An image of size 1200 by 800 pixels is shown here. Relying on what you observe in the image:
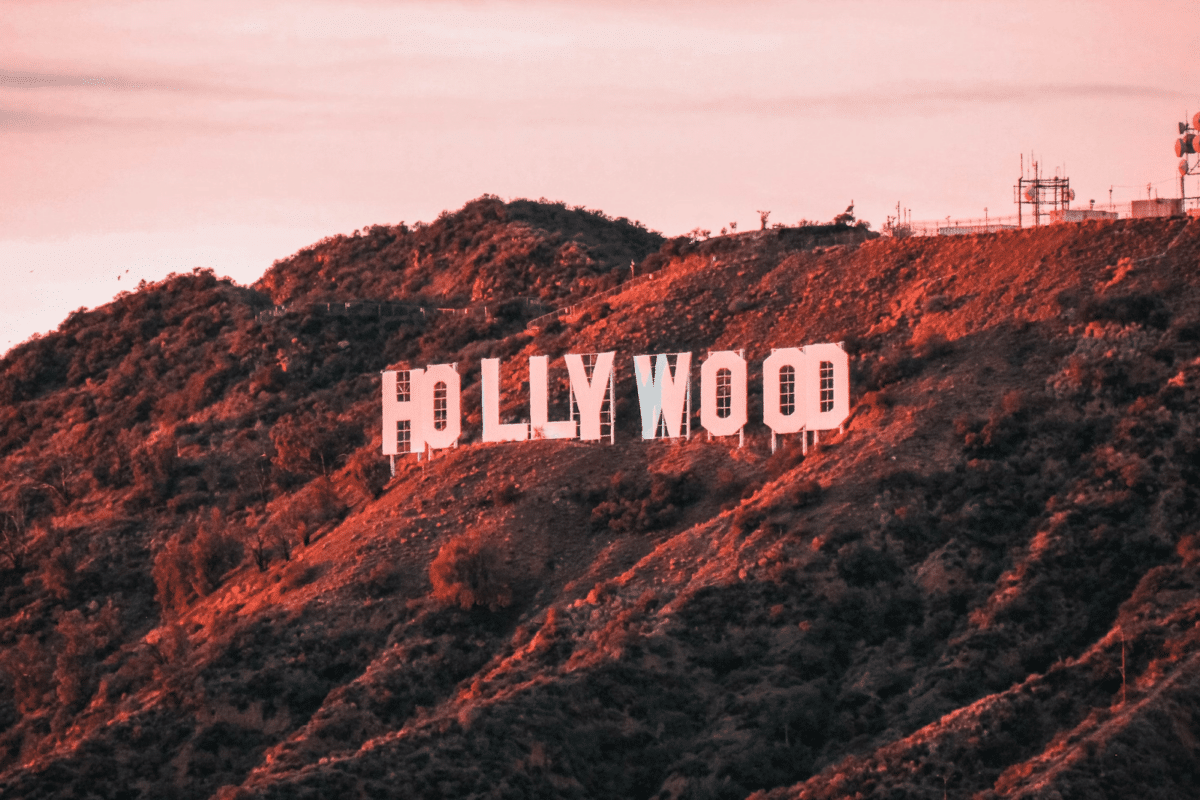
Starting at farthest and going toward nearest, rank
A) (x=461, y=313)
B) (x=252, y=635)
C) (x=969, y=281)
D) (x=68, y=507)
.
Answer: (x=461, y=313) < (x=68, y=507) < (x=969, y=281) < (x=252, y=635)

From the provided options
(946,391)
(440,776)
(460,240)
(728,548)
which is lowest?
(440,776)

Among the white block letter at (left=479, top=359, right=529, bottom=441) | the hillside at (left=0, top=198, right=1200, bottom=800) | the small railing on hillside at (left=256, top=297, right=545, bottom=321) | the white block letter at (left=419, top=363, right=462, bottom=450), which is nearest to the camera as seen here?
the hillside at (left=0, top=198, right=1200, bottom=800)

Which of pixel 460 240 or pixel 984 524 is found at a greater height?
pixel 460 240

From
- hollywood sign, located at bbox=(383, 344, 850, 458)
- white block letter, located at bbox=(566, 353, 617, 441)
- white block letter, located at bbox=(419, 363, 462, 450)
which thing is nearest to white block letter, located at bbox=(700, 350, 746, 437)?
hollywood sign, located at bbox=(383, 344, 850, 458)

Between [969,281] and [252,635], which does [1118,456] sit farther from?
[252,635]

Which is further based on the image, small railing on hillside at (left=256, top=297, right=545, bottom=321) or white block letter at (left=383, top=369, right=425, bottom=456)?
small railing on hillside at (left=256, top=297, right=545, bottom=321)

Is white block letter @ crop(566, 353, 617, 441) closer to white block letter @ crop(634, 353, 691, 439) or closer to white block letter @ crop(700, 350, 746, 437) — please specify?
white block letter @ crop(634, 353, 691, 439)

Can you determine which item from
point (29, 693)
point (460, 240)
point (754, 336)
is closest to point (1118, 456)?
point (754, 336)
